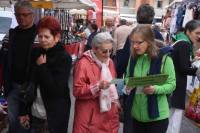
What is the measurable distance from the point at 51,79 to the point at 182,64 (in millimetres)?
1720

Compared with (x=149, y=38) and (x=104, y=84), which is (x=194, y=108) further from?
(x=104, y=84)

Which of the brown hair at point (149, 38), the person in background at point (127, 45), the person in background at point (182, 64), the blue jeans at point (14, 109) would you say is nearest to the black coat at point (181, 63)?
the person in background at point (182, 64)

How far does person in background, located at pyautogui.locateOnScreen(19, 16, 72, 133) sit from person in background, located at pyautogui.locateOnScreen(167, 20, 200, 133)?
Result: 1506 mm

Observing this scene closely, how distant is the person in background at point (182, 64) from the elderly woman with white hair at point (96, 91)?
3.83 ft

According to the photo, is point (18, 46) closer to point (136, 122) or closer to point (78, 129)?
point (78, 129)

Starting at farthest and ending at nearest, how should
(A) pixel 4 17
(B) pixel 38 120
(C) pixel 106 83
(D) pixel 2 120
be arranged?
(A) pixel 4 17
(D) pixel 2 120
(B) pixel 38 120
(C) pixel 106 83

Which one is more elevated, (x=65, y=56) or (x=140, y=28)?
(x=140, y=28)

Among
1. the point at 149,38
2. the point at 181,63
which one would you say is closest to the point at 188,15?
the point at 181,63

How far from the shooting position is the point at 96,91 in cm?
382

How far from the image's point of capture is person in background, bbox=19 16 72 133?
12.4 feet

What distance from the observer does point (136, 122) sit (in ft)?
13.4

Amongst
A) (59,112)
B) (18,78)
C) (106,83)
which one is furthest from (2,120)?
(106,83)

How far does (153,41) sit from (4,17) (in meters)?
12.3

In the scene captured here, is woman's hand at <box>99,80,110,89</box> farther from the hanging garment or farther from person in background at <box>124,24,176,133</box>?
the hanging garment
